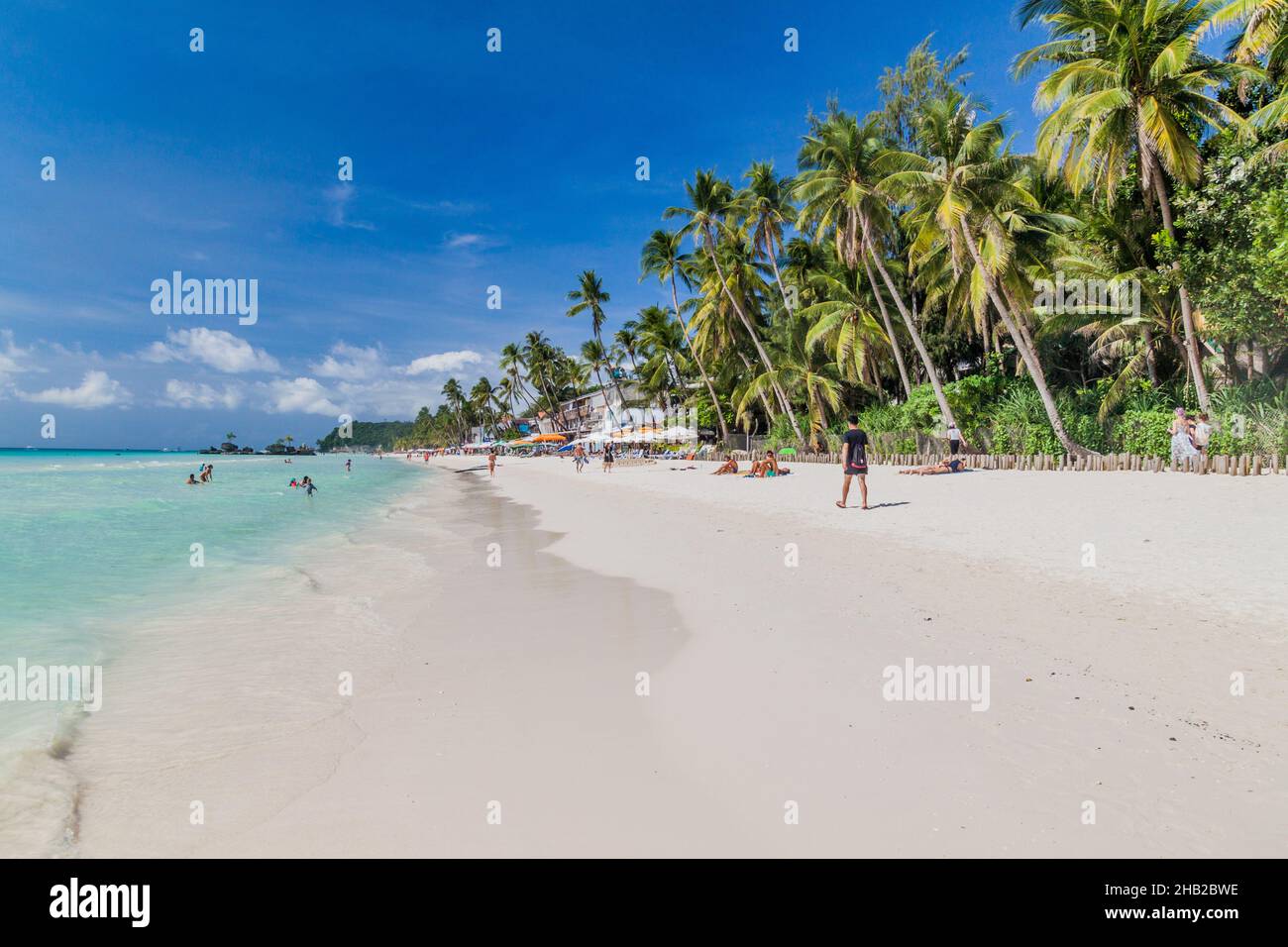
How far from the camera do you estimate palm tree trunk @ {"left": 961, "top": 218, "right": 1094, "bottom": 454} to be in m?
18.4

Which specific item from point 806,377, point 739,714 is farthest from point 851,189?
point 739,714

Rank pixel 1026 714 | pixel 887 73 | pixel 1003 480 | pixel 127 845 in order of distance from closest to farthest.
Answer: pixel 127 845
pixel 1026 714
pixel 1003 480
pixel 887 73

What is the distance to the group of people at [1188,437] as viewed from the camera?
46.9 feet

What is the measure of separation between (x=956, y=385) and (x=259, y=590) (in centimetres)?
2426

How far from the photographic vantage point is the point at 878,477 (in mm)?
19656

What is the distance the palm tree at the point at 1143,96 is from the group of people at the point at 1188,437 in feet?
4.77

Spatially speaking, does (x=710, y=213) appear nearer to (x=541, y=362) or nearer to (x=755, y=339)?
(x=755, y=339)

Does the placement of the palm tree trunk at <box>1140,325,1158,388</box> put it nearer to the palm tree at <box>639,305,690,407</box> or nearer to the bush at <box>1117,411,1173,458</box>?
the bush at <box>1117,411,1173,458</box>

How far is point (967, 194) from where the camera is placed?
20.4 meters

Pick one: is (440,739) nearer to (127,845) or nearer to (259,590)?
(127,845)

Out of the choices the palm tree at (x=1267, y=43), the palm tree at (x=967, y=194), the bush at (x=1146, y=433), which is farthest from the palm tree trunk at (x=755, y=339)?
the palm tree at (x=1267, y=43)

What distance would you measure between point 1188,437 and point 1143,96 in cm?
950

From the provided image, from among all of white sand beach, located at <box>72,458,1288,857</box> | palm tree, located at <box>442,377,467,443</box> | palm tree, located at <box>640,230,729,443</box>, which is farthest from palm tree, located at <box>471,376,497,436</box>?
white sand beach, located at <box>72,458,1288,857</box>

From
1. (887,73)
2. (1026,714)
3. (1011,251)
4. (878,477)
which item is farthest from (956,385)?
(1026,714)
